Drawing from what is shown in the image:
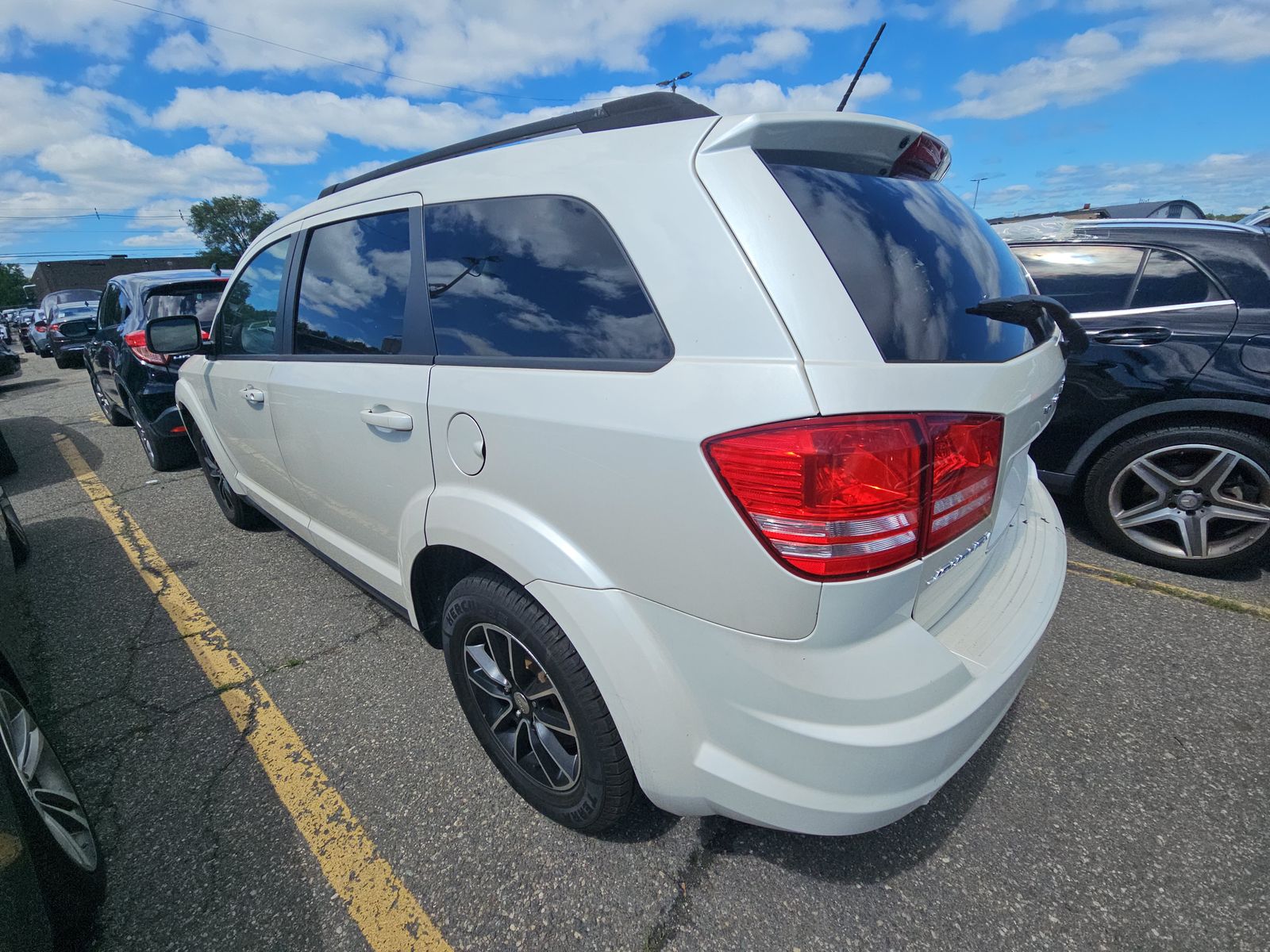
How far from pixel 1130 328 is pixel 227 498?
213 inches

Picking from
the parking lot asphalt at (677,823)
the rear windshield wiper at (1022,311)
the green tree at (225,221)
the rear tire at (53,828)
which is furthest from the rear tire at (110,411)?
the green tree at (225,221)

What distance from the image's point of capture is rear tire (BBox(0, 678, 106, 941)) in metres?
1.30

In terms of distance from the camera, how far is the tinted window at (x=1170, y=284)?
300cm

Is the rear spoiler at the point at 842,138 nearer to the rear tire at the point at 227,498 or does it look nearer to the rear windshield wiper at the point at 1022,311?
the rear windshield wiper at the point at 1022,311

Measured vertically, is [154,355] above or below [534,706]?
above

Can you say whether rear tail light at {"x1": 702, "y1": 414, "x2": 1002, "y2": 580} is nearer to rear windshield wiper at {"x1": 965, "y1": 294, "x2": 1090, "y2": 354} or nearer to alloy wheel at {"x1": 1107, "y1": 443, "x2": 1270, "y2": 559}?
rear windshield wiper at {"x1": 965, "y1": 294, "x2": 1090, "y2": 354}

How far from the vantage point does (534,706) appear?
1.82 m

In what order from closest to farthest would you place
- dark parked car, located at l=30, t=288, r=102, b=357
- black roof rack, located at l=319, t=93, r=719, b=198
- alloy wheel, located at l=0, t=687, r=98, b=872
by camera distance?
alloy wheel, located at l=0, t=687, r=98, b=872 → black roof rack, located at l=319, t=93, r=719, b=198 → dark parked car, located at l=30, t=288, r=102, b=357

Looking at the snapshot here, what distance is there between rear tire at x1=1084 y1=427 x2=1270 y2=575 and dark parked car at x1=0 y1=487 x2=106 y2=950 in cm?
418

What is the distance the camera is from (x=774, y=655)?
4.02ft

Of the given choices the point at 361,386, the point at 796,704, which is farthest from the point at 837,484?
the point at 361,386

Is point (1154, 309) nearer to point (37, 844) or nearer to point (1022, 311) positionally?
point (1022, 311)

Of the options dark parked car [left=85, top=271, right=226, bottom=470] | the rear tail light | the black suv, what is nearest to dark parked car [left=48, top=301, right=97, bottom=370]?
dark parked car [left=85, top=271, right=226, bottom=470]

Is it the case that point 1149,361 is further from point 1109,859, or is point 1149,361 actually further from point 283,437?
point 283,437
